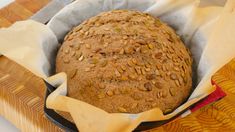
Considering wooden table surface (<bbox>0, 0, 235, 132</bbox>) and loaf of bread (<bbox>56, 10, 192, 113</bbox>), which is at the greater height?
loaf of bread (<bbox>56, 10, 192, 113</bbox>)

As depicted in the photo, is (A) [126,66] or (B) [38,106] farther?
(B) [38,106]

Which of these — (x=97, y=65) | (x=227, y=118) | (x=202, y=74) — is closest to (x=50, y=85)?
(x=97, y=65)

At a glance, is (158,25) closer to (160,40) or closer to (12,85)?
(160,40)

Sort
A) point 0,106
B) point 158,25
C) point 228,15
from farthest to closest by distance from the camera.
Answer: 1. point 0,106
2. point 158,25
3. point 228,15

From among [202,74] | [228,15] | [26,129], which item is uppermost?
[228,15]

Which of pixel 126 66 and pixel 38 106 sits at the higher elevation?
pixel 126 66
